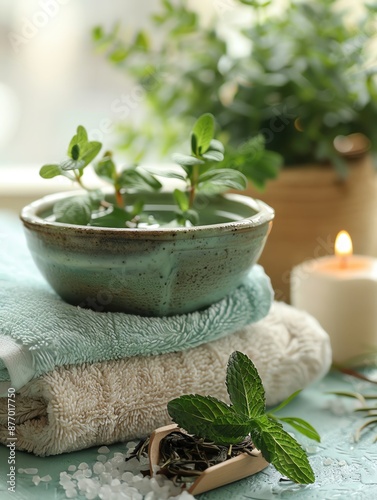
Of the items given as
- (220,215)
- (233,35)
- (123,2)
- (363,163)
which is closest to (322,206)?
(363,163)

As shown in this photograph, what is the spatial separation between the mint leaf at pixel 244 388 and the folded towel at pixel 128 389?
63 millimetres

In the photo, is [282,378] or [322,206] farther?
[322,206]

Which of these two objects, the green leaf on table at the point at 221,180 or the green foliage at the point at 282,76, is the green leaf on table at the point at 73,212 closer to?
the green leaf on table at the point at 221,180

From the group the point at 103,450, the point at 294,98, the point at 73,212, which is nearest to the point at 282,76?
the point at 294,98

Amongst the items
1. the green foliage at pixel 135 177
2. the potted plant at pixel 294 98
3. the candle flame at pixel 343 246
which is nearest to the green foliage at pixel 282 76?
the potted plant at pixel 294 98

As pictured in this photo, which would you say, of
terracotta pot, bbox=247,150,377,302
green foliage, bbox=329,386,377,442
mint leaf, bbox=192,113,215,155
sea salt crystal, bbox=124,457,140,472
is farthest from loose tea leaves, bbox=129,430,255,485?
terracotta pot, bbox=247,150,377,302

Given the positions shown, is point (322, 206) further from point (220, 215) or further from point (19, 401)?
point (19, 401)

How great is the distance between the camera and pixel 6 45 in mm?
1209

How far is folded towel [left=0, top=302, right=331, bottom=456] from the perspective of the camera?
0.53m

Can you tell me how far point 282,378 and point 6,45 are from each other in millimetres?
804

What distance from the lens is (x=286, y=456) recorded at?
1.65ft

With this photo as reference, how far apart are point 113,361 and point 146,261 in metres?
0.08

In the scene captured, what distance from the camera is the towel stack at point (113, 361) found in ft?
1.74

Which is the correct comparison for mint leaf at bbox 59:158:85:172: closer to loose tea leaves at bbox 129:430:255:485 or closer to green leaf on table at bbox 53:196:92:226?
green leaf on table at bbox 53:196:92:226
